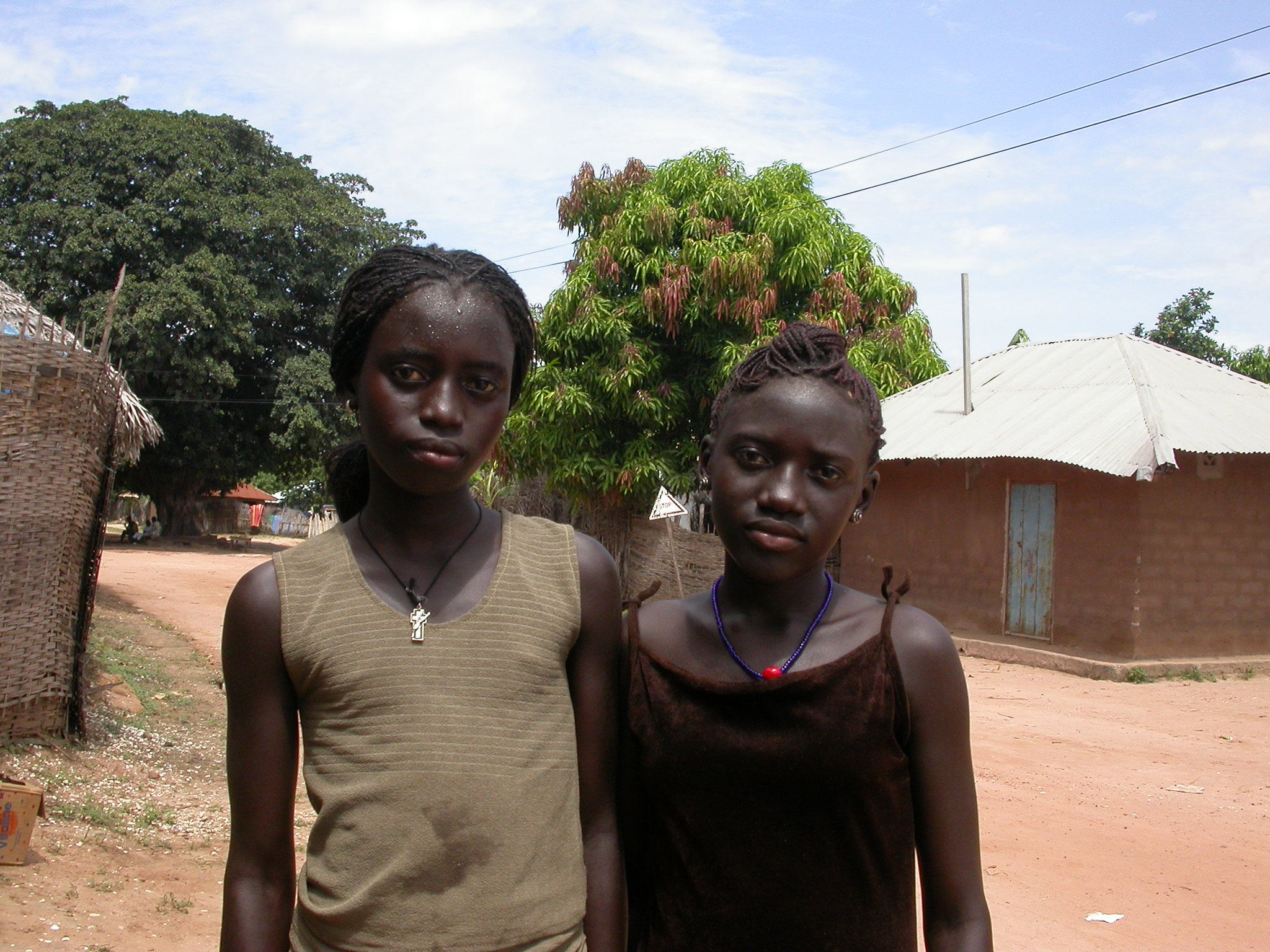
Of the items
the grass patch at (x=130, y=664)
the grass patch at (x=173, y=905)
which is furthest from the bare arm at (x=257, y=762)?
the grass patch at (x=130, y=664)

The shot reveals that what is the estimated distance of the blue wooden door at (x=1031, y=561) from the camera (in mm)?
11781

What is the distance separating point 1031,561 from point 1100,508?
107cm

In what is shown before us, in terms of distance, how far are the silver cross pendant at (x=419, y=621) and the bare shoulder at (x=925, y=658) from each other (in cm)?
65

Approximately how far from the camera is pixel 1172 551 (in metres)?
11.0

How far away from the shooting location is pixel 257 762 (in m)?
1.47

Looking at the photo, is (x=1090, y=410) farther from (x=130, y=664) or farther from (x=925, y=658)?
(x=925, y=658)

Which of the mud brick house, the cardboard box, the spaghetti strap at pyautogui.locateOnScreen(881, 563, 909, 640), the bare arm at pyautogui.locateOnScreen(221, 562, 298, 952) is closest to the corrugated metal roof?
the mud brick house

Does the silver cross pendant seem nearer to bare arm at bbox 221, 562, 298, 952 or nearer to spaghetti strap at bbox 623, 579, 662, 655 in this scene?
bare arm at bbox 221, 562, 298, 952

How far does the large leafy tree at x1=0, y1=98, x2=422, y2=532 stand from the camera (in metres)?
24.8

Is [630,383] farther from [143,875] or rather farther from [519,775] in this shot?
[519,775]

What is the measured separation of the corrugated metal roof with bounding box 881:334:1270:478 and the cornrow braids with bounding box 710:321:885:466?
9.35 m

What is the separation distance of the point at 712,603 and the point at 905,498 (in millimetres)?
12296

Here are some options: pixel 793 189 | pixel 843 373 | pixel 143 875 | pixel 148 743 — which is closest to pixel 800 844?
pixel 843 373

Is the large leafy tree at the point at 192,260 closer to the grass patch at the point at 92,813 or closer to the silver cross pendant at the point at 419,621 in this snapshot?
the grass patch at the point at 92,813
